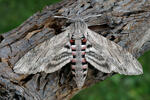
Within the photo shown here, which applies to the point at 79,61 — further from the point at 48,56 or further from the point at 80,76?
the point at 48,56

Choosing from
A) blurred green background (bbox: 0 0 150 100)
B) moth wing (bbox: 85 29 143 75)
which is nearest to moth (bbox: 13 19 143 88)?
moth wing (bbox: 85 29 143 75)

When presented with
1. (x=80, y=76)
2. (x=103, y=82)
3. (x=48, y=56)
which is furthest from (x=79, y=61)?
(x=103, y=82)

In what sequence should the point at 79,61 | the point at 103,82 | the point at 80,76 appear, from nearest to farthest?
the point at 80,76, the point at 79,61, the point at 103,82

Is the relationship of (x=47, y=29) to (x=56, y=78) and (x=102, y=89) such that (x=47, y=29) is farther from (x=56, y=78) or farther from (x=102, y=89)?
(x=102, y=89)

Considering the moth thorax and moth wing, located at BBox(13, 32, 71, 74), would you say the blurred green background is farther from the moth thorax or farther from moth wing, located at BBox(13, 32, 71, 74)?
the moth thorax

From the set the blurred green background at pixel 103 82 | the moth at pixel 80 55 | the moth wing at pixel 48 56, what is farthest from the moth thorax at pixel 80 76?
the blurred green background at pixel 103 82
